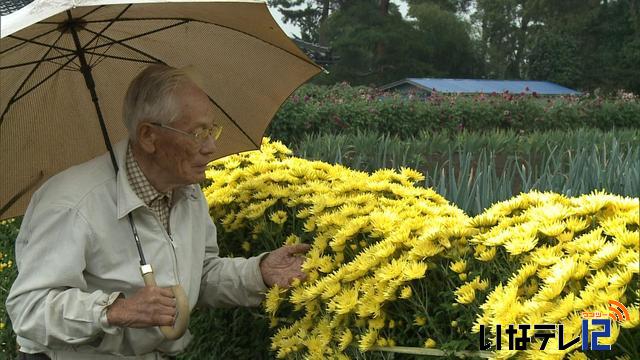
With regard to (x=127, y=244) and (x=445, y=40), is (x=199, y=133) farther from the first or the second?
(x=445, y=40)

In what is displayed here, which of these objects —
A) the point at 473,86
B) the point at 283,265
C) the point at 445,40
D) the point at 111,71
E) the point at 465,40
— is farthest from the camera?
the point at 465,40

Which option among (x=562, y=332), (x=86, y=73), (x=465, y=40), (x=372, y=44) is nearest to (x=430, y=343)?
(x=562, y=332)

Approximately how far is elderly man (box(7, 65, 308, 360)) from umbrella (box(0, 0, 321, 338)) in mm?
362

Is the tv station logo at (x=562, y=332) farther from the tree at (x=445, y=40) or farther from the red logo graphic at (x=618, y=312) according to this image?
the tree at (x=445, y=40)

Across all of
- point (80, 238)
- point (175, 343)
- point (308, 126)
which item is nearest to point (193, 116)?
point (80, 238)

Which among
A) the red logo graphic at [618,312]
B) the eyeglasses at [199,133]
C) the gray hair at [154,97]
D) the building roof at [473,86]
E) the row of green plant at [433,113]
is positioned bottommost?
the building roof at [473,86]

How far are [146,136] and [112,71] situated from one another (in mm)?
652

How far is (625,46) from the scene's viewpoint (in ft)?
135

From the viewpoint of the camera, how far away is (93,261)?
1.99 metres

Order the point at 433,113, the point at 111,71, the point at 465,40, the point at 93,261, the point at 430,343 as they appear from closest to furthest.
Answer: the point at 430,343 < the point at 93,261 < the point at 111,71 < the point at 433,113 < the point at 465,40

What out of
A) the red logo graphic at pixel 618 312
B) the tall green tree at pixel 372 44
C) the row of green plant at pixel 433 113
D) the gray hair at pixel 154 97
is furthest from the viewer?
the tall green tree at pixel 372 44

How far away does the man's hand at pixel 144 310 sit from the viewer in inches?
72.8

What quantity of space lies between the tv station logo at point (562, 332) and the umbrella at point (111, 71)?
1.17 meters

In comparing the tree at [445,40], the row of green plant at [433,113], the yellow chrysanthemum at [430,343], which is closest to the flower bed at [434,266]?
the yellow chrysanthemum at [430,343]
